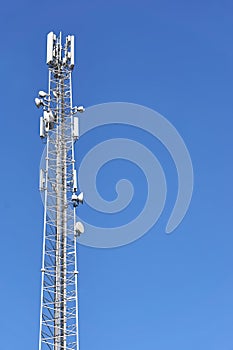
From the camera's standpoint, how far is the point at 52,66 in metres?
39.5

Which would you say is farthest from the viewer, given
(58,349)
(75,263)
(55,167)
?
(55,167)

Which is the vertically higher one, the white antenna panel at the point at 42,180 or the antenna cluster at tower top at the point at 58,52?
the antenna cluster at tower top at the point at 58,52

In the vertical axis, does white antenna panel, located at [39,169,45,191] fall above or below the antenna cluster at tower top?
below

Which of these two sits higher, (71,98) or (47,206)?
(71,98)

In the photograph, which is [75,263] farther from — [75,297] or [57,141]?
[57,141]

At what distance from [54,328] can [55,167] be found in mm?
8544

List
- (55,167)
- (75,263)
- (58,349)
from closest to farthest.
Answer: (58,349) → (75,263) → (55,167)

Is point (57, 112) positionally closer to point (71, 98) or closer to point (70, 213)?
point (71, 98)

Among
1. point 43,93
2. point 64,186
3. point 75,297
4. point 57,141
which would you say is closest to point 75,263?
point 75,297

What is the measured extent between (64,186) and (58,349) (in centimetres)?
850

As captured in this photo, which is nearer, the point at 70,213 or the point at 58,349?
the point at 58,349

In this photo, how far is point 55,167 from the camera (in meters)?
37.3

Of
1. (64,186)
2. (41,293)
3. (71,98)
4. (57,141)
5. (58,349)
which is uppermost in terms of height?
(71,98)

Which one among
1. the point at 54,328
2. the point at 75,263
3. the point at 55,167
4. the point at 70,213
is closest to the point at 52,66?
the point at 55,167
